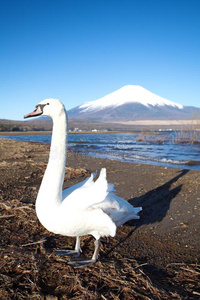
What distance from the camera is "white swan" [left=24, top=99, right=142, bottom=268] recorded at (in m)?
2.84

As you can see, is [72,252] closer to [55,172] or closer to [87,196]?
[87,196]

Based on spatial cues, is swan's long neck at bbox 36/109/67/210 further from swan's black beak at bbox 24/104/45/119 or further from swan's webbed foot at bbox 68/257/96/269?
swan's webbed foot at bbox 68/257/96/269

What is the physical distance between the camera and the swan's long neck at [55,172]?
9.44ft

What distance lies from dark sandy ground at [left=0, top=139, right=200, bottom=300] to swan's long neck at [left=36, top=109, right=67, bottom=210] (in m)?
0.79

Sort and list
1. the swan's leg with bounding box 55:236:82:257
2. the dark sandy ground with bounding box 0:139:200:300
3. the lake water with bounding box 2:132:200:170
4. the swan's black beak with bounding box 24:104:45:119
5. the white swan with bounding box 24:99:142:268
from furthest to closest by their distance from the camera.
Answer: the lake water with bounding box 2:132:200:170 → the swan's leg with bounding box 55:236:82:257 → the swan's black beak with bounding box 24:104:45:119 → the white swan with bounding box 24:99:142:268 → the dark sandy ground with bounding box 0:139:200:300

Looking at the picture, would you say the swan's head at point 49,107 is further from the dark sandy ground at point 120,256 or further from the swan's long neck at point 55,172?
the dark sandy ground at point 120,256

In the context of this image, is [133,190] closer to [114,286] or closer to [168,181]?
[168,181]

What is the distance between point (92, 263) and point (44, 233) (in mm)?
1233

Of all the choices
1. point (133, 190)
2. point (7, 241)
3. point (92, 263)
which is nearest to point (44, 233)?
point (7, 241)

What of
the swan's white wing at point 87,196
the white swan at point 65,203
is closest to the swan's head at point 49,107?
the white swan at point 65,203

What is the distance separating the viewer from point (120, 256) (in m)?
3.30

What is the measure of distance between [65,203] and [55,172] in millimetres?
445

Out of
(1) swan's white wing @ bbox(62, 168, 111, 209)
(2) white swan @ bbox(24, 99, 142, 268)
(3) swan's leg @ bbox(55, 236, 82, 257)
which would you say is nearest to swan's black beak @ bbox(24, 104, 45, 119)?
(2) white swan @ bbox(24, 99, 142, 268)

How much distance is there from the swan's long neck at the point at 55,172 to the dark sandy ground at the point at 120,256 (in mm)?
792
